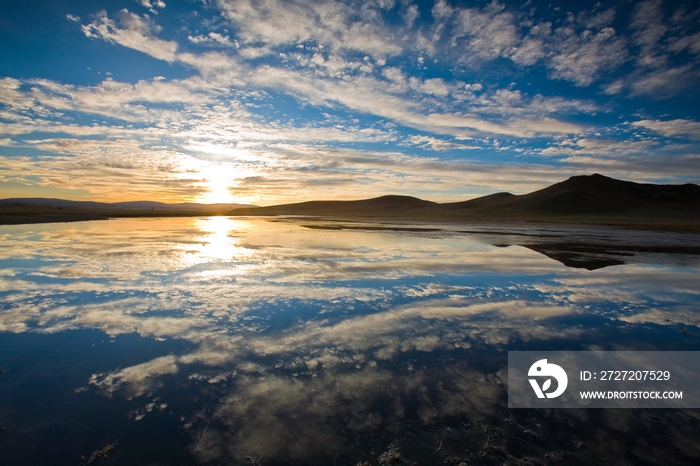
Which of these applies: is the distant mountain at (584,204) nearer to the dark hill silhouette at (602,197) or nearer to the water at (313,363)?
the dark hill silhouette at (602,197)

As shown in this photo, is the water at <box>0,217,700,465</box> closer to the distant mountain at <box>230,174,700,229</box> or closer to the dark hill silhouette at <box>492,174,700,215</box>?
the distant mountain at <box>230,174,700,229</box>

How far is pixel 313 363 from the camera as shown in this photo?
594 centimetres

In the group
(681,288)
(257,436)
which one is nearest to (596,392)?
(257,436)

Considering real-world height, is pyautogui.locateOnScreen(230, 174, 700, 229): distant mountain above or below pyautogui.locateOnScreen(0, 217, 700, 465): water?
above

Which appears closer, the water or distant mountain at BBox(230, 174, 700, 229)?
the water

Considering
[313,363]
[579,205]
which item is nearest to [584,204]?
[579,205]

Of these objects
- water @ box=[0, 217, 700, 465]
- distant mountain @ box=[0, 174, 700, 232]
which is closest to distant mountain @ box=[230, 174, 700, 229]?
distant mountain @ box=[0, 174, 700, 232]

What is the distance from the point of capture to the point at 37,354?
6.11 metres

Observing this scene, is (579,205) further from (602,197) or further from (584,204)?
(602,197)

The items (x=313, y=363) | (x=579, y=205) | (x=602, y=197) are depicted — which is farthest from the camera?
(x=602, y=197)

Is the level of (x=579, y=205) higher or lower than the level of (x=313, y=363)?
higher

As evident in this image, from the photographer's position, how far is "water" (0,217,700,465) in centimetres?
395

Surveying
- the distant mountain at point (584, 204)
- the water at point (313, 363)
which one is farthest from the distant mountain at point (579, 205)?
the water at point (313, 363)

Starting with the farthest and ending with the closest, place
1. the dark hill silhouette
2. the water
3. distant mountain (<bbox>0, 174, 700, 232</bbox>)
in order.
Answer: the dark hill silhouette, distant mountain (<bbox>0, 174, 700, 232</bbox>), the water
